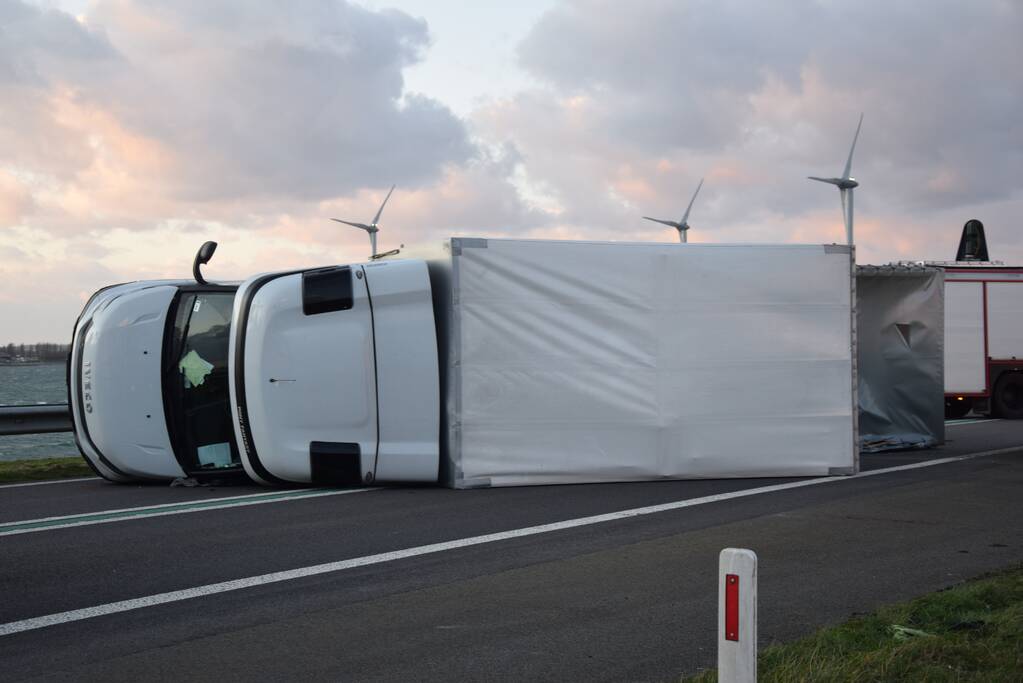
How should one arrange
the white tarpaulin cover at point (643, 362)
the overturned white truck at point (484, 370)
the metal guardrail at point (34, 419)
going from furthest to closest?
the metal guardrail at point (34, 419), the white tarpaulin cover at point (643, 362), the overturned white truck at point (484, 370)

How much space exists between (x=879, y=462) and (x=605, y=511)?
5919mm

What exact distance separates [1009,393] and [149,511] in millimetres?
20614

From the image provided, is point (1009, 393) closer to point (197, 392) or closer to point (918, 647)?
point (197, 392)

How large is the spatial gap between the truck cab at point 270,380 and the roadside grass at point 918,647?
6271 millimetres

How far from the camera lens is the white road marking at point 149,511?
9.01m

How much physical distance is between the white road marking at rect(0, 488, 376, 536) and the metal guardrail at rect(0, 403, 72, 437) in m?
4.37

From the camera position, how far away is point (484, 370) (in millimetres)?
11500

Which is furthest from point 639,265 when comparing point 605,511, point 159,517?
point 159,517

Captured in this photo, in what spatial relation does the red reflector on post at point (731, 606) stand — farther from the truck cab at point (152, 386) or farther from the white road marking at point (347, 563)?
the truck cab at point (152, 386)

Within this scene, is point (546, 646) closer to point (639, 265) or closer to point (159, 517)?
point (159, 517)


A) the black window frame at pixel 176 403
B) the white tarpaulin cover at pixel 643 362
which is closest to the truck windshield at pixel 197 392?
the black window frame at pixel 176 403

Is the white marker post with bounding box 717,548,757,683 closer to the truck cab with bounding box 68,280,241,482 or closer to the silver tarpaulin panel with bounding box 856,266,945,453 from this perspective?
the truck cab with bounding box 68,280,241,482

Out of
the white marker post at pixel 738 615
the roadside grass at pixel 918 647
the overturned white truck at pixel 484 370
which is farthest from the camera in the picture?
the overturned white truck at pixel 484 370

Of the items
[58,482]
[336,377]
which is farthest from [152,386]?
[58,482]
